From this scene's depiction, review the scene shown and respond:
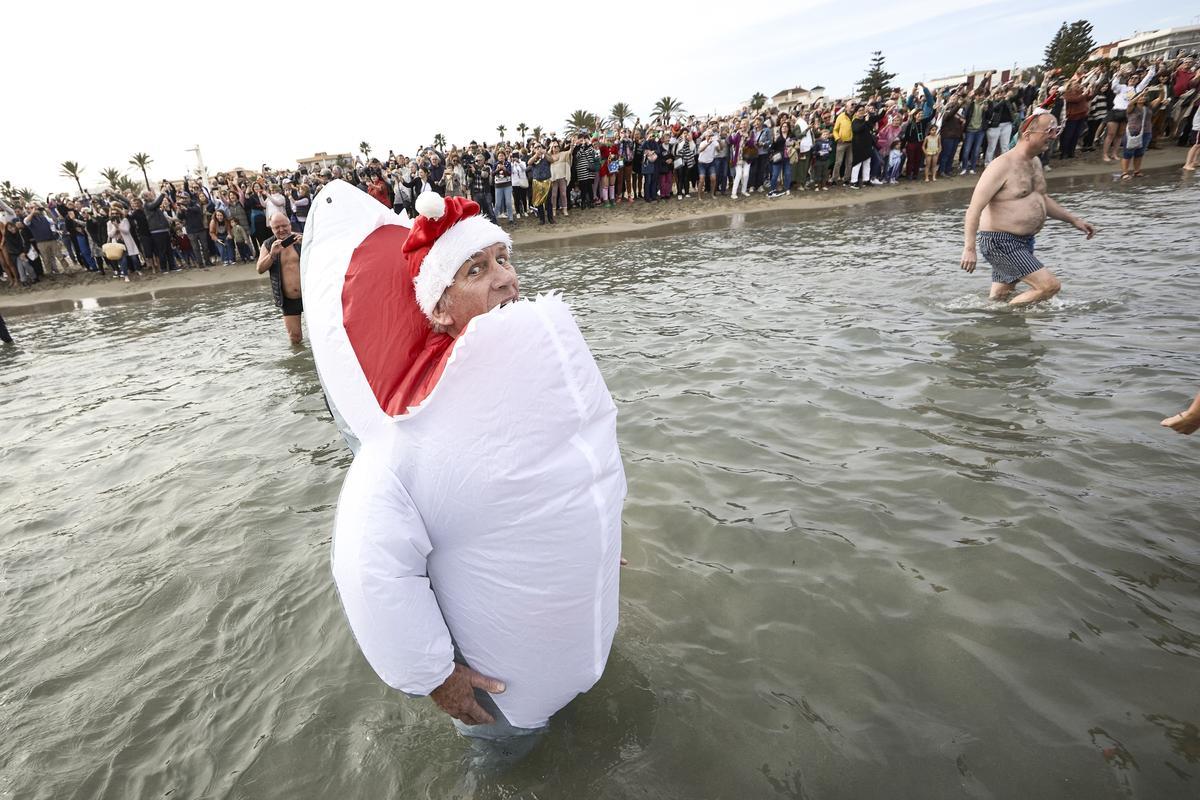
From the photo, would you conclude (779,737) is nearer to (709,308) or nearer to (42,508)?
(42,508)

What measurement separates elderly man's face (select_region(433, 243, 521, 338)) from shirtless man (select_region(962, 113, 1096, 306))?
21.1ft

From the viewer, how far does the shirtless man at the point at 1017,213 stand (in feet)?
20.9

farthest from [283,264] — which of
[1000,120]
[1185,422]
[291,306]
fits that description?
[1000,120]

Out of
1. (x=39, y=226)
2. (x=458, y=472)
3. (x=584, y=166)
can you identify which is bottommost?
(x=458, y=472)

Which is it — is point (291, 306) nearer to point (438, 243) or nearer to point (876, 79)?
point (438, 243)

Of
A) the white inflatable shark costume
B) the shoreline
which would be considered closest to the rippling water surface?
the white inflatable shark costume

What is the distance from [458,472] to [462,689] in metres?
0.79

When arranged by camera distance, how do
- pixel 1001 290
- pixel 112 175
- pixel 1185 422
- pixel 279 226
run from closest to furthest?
pixel 1185 422
pixel 1001 290
pixel 279 226
pixel 112 175

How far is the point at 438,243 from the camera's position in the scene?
5.77 ft

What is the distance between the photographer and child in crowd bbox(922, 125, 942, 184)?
17531 mm

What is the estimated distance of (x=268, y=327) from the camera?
10.2 meters

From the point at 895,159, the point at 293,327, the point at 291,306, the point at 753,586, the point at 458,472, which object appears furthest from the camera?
the point at 895,159

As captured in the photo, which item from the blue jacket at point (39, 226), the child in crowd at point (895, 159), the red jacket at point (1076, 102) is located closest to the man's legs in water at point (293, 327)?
the blue jacket at point (39, 226)

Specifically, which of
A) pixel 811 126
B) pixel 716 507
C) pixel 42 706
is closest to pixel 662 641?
pixel 716 507
